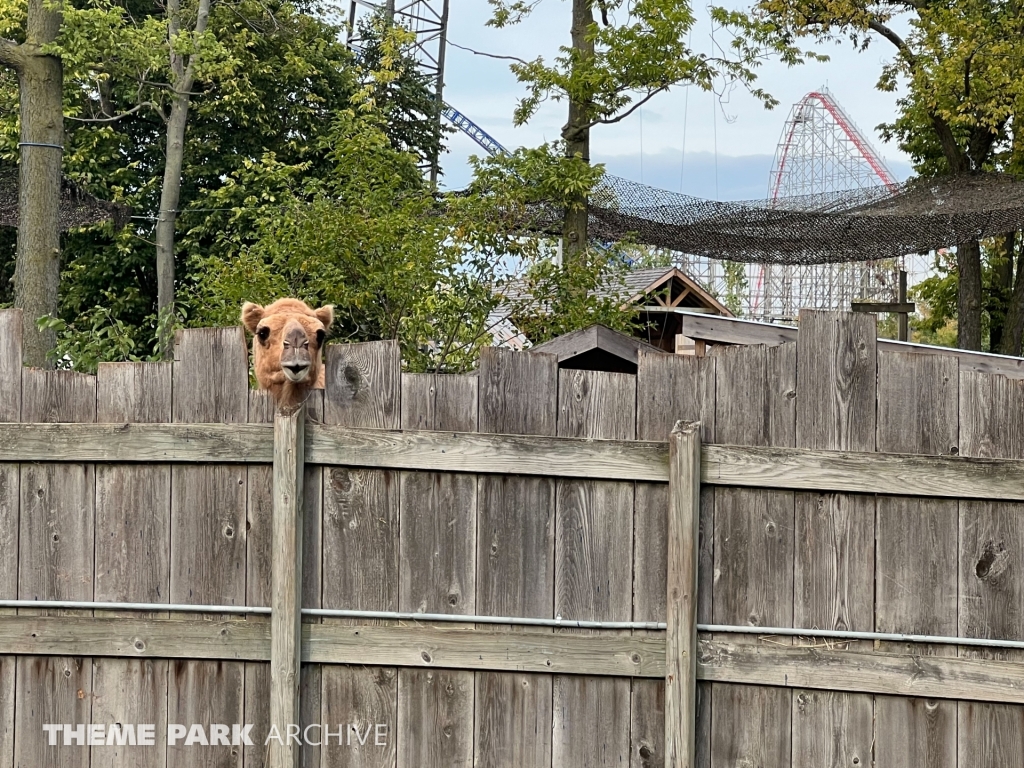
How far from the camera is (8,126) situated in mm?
19578

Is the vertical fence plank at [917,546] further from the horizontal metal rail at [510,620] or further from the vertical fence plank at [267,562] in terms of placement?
the vertical fence plank at [267,562]

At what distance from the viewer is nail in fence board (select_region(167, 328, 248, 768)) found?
3658 mm

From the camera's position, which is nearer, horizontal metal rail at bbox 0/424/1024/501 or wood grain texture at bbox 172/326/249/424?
horizontal metal rail at bbox 0/424/1024/501

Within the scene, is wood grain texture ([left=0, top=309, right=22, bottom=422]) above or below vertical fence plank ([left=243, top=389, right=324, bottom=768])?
above

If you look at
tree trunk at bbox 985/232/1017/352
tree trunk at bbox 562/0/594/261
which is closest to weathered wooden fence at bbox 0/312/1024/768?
tree trunk at bbox 562/0/594/261

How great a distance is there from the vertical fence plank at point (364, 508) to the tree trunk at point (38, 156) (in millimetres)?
7131

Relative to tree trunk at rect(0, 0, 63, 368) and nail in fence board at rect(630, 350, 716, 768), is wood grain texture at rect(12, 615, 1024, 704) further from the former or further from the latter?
tree trunk at rect(0, 0, 63, 368)

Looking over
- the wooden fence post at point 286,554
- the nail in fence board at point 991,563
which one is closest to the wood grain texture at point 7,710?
the wooden fence post at point 286,554

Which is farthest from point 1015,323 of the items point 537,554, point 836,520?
point 537,554

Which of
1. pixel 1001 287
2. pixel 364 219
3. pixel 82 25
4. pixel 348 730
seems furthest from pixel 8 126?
pixel 348 730

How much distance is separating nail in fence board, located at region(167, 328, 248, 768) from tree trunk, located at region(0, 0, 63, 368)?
6.85 meters

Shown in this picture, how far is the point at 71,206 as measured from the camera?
→ 1324 centimetres

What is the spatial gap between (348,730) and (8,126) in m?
18.8

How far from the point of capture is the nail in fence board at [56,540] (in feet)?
12.2
